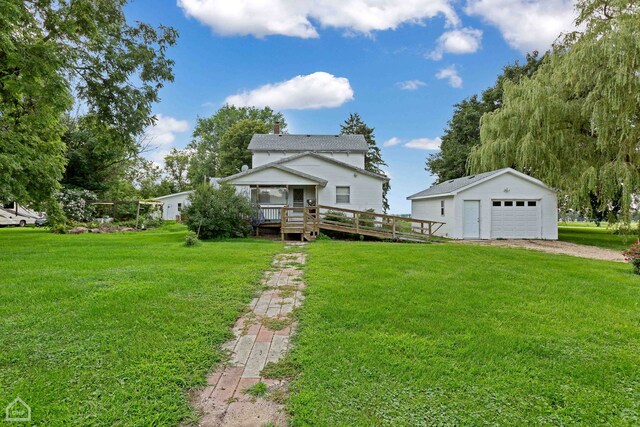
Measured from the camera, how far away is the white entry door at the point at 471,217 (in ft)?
55.9

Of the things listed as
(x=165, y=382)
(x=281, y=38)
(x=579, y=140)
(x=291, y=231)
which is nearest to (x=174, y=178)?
(x=281, y=38)

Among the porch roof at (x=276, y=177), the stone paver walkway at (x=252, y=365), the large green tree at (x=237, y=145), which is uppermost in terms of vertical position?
the large green tree at (x=237, y=145)

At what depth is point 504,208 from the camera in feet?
56.0

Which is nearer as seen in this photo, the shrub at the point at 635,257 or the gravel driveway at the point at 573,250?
the shrub at the point at 635,257

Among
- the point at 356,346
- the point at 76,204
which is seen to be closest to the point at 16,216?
the point at 76,204

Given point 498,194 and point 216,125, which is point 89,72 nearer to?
point 498,194

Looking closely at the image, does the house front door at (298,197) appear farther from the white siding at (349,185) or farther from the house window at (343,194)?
the house window at (343,194)

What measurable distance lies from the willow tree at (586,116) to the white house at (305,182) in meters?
7.55

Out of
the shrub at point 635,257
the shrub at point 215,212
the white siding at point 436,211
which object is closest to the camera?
the shrub at point 635,257

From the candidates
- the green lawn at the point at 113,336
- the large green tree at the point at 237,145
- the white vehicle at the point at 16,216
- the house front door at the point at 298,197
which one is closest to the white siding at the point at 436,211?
the house front door at the point at 298,197

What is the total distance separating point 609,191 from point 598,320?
13137mm

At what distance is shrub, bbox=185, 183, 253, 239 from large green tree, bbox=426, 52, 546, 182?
21062 millimetres

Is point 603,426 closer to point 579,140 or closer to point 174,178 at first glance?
point 579,140

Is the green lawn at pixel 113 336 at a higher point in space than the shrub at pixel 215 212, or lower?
lower
